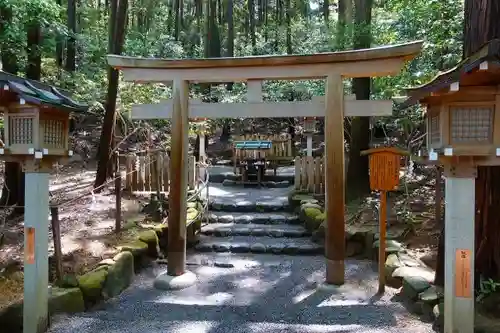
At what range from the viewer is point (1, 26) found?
796 centimetres

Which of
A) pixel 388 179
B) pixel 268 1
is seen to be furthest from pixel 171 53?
pixel 388 179

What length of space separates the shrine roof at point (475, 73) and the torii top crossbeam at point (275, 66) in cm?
218

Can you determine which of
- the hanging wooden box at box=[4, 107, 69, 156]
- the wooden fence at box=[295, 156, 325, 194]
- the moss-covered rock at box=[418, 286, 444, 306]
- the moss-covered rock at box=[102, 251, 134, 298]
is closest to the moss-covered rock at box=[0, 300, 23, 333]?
the moss-covered rock at box=[102, 251, 134, 298]

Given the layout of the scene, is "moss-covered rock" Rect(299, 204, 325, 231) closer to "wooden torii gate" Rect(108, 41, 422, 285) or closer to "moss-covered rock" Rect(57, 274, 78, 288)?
"wooden torii gate" Rect(108, 41, 422, 285)

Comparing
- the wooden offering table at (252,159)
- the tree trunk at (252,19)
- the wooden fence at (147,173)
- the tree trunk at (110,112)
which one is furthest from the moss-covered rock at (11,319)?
the tree trunk at (252,19)

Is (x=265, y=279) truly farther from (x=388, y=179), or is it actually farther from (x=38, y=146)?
(x=38, y=146)

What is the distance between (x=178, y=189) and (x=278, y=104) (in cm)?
210

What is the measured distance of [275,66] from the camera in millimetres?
6668

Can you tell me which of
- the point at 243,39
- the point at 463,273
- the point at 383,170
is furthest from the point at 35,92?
the point at 243,39

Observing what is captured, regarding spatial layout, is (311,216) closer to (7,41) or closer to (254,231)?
(254,231)

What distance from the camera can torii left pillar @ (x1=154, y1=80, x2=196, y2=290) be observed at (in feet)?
22.9

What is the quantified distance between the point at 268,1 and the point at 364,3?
23.5 m

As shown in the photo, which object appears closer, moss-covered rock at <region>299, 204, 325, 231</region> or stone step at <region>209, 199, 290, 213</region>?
moss-covered rock at <region>299, 204, 325, 231</region>

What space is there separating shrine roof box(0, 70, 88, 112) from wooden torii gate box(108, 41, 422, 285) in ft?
6.62
